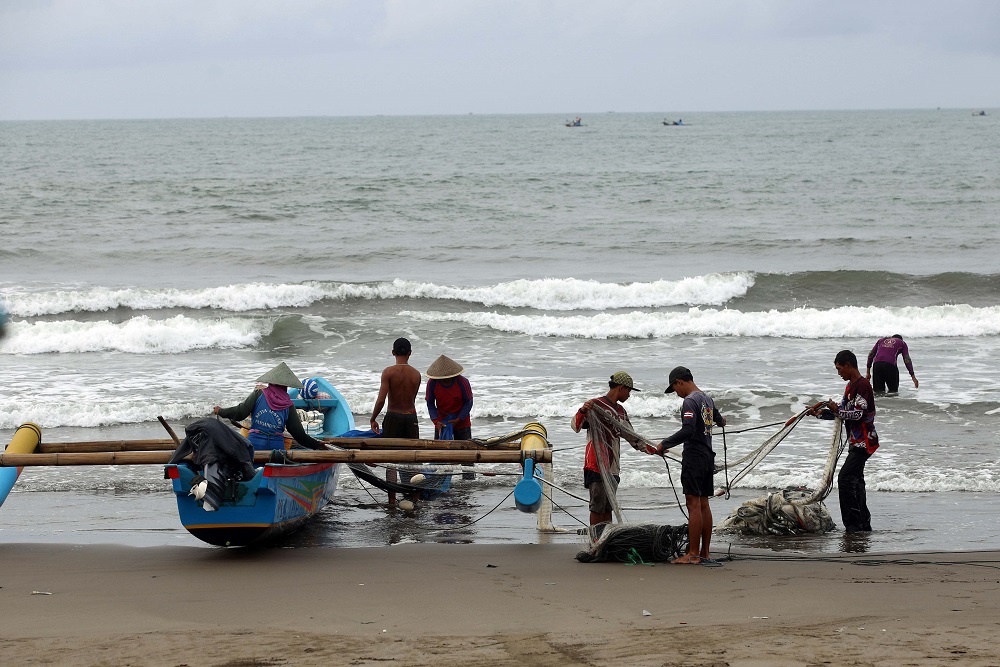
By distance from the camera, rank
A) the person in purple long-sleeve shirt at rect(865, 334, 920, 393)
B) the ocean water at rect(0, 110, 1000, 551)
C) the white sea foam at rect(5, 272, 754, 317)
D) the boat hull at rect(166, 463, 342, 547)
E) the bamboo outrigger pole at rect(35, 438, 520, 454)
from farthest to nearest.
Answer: the white sea foam at rect(5, 272, 754, 317) < the person in purple long-sleeve shirt at rect(865, 334, 920, 393) < the ocean water at rect(0, 110, 1000, 551) < the bamboo outrigger pole at rect(35, 438, 520, 454) < the boat hull at rect(166, 463, 342, 547)

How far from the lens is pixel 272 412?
7879 millimetres

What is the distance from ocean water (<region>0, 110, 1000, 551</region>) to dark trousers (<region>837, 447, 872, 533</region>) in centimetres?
26

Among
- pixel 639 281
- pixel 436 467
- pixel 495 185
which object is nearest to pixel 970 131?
pixel 495 185

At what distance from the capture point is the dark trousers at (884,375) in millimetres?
12695

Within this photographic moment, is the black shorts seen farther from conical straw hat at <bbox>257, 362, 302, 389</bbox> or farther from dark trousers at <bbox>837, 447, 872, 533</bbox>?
conical straw hat at <bbox>257, 362, 302, 389</bbox>

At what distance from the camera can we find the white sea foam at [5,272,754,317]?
66.1 feet

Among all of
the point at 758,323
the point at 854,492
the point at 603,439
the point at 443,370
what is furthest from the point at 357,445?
the point at 758,323

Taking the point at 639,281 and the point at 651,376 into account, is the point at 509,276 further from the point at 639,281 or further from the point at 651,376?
the point at 651,376

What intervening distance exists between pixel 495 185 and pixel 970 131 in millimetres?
62422

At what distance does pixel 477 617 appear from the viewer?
223 inches

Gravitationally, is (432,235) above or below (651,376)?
above

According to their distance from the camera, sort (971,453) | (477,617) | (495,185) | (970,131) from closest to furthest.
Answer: (477,617) < (971,453) < (495,185) < (970,131)

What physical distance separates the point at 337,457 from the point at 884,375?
26.5 ft

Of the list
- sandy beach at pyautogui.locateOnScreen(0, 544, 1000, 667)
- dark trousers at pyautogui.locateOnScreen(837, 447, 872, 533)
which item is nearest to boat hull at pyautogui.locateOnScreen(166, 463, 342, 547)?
sandy beach at pyautogui.locateOnScreen(0, 544, 1000, 667)
